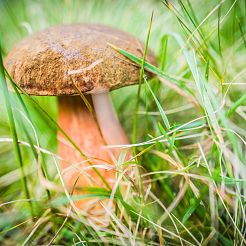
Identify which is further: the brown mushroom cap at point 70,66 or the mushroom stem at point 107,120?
the mushroom stem at point 107,120

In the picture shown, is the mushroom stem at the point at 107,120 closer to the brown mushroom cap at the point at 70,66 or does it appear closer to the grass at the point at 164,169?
the grass at the point at 164,169

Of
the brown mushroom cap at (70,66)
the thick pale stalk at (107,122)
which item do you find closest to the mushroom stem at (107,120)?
the thick pale stalk at (107,122)

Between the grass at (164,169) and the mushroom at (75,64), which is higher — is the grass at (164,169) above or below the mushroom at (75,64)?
below

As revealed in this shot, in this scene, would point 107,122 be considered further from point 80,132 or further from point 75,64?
point 75,64

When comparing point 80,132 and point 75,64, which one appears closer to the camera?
point 75,64

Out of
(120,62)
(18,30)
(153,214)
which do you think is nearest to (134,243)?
(153,214)

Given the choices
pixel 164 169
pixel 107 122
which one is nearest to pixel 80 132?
pixel 107 122

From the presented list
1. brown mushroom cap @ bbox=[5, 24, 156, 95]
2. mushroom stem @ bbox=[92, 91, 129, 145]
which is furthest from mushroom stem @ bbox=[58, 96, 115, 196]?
brown mushroom cap @ bbox=[5, 24, 156, 95]
